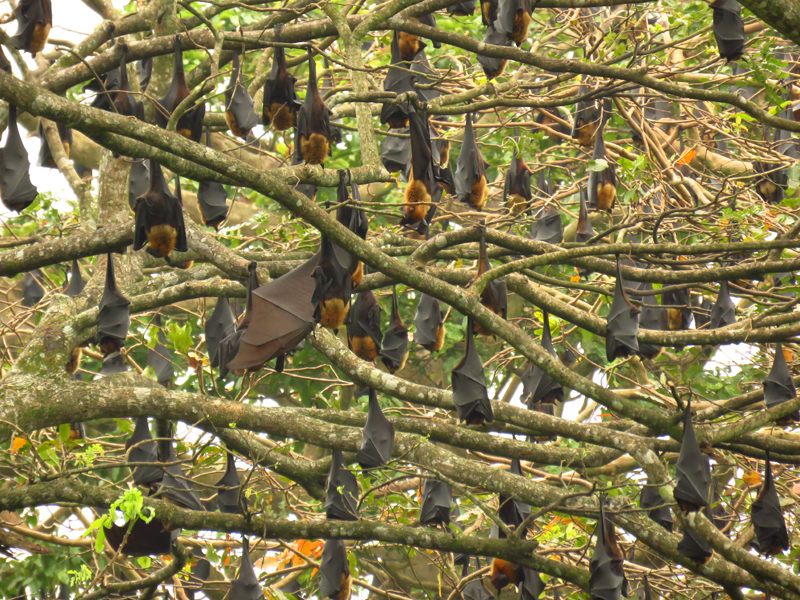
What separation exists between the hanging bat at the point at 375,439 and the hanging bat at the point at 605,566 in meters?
1.37

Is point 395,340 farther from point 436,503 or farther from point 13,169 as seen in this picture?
point 13,169

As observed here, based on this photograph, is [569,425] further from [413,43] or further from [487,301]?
[413,43]

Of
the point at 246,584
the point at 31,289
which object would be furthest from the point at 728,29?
the point at 31,289

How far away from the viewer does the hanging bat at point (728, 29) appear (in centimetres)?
493

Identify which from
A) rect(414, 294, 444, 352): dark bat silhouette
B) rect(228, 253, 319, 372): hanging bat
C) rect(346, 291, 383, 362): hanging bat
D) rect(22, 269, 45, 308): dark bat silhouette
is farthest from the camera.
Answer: rect(22, 269, 45, 308): dark bat silhouette

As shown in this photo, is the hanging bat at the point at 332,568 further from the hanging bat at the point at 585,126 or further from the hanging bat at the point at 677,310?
the hanging bat at the point at 585,126

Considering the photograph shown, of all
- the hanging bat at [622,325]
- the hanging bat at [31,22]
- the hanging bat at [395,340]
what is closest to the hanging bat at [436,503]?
the hanging bat at [395,340]

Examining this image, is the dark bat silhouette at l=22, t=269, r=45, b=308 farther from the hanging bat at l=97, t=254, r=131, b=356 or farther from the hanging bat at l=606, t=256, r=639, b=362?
the hanging bat at l=606, t=256, r=639, b=362

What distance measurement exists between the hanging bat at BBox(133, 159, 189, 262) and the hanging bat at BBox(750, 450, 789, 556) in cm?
439

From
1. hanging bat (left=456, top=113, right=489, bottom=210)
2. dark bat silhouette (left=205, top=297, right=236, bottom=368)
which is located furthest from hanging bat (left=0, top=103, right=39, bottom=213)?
hanging bat (left=456, top=113, right=489, bottom=210)

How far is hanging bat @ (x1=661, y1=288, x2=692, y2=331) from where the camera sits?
23.5 feet

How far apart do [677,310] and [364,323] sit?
10.9 feet

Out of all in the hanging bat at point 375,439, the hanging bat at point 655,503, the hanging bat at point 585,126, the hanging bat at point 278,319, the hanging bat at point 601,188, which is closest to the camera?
the hanging bat at point 278,319

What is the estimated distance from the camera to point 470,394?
5.09m
